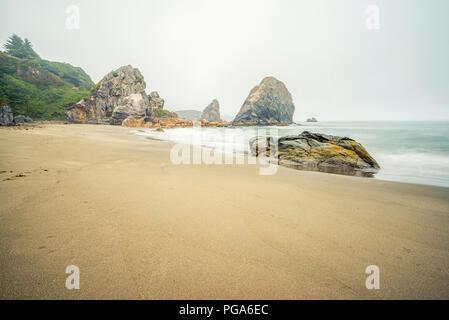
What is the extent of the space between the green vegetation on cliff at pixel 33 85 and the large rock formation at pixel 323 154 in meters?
45.0

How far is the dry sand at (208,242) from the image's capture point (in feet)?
4.63

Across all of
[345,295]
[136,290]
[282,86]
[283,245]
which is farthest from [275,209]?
[282,86]

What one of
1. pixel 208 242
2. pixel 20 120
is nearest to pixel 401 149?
pixel 208 242

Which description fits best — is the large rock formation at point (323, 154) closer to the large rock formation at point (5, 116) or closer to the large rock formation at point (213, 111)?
the large rock formation at point (5, 116)

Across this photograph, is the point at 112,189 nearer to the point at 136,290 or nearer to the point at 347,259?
the point at 136,290

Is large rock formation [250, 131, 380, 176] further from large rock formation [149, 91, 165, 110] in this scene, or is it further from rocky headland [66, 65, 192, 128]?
large rock formation [149, 91, 165, 110]

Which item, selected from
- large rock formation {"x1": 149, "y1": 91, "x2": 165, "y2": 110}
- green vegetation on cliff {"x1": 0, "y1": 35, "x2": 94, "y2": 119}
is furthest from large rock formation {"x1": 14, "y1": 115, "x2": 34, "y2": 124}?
large rock formation {"x1": 149, "y1": 91, "x2": 165, "y2": 110}

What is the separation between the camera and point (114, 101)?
48.2 m

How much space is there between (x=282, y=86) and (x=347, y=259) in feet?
390

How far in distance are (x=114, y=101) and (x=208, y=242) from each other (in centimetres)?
5838

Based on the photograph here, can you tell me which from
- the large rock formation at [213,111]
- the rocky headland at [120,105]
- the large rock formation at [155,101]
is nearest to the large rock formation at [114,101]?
the rocky headland at [120,105]

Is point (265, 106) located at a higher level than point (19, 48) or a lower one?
lower

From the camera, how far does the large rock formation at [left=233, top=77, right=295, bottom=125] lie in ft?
295

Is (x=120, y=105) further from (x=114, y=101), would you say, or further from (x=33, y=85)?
(x=33, y=85)
